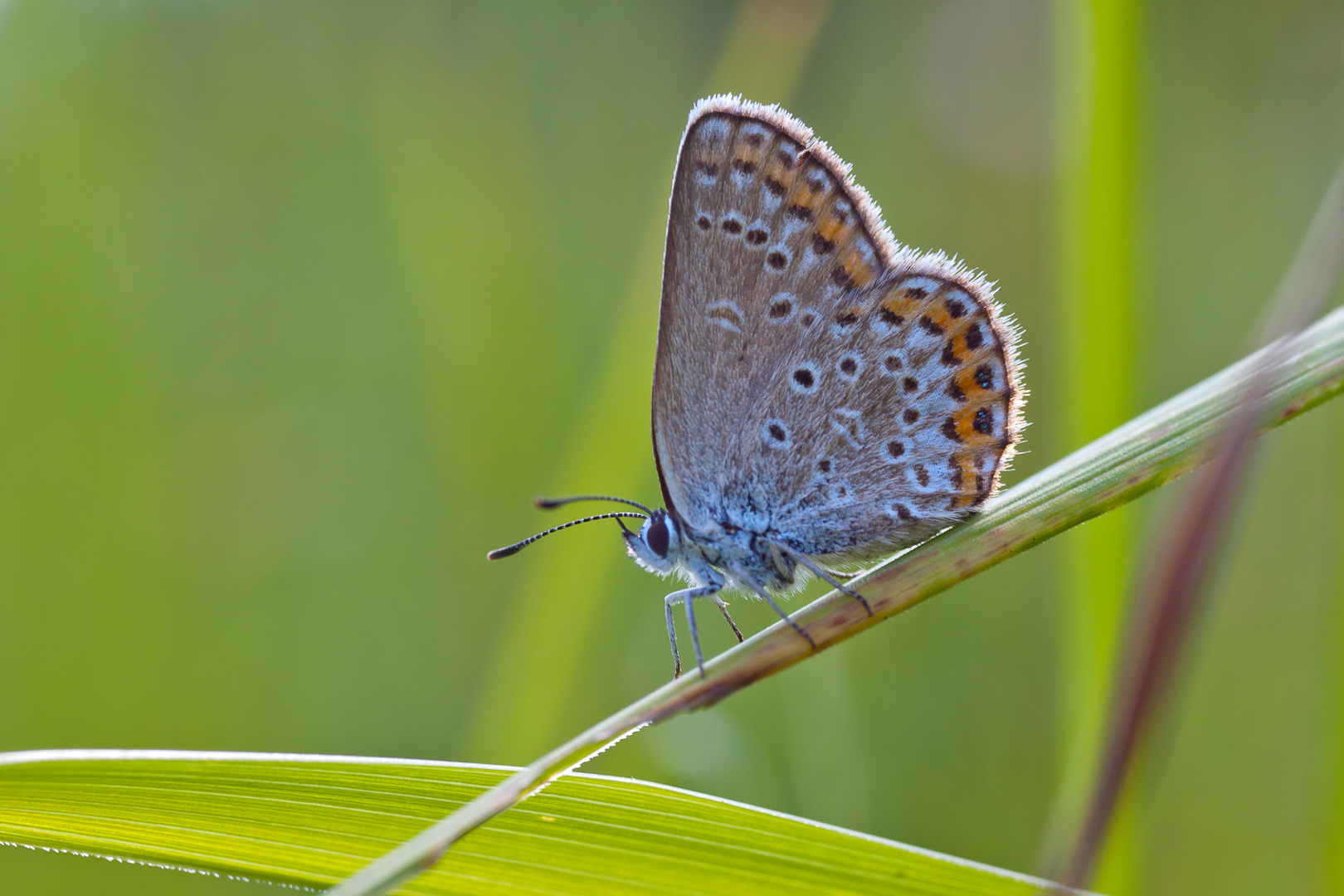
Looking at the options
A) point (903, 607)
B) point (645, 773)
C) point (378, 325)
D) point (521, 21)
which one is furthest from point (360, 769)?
point (521, 21)

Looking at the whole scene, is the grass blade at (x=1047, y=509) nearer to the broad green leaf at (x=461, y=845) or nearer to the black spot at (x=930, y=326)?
the broad green leaf at (x=461, y=845)

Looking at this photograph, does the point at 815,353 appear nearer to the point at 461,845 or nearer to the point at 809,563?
the point at 809,563

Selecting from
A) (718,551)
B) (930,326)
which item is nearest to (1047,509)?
(930,326)

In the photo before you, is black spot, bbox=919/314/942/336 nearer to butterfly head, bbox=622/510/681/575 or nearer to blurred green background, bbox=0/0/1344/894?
butterfly head, bbox=622/510/681/575

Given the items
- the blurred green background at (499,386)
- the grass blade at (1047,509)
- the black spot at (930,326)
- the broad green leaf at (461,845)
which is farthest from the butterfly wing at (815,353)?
the broad green leaf at (461,845)

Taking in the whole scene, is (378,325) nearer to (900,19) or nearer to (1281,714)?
(900,19)

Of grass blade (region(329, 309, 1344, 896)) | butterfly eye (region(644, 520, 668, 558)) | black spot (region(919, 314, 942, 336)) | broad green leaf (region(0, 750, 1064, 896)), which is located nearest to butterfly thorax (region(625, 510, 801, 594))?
butterfly eye (region(644, 520, 668, 558))

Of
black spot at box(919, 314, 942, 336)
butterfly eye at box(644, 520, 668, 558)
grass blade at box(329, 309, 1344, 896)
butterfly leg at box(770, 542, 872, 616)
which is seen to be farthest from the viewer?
butterfly eye at box(644, 520, 668, 558)
